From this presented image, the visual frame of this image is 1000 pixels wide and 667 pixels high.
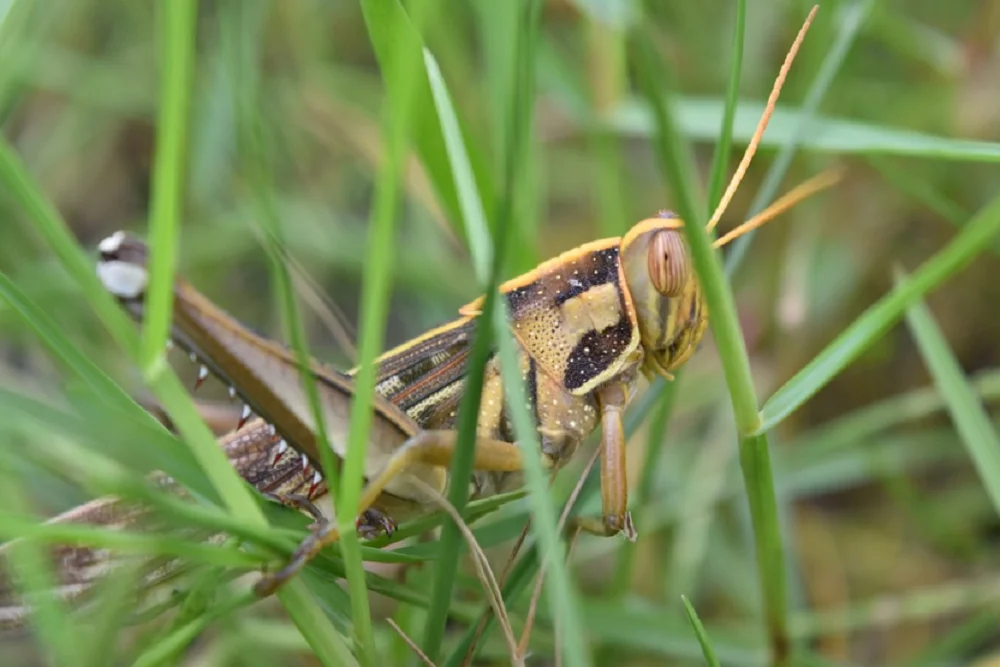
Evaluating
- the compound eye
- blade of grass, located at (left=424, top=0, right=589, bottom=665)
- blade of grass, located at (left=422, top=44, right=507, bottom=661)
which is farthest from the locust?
blade of grass, located at (left=424, top=0, right=589, bottom=665)

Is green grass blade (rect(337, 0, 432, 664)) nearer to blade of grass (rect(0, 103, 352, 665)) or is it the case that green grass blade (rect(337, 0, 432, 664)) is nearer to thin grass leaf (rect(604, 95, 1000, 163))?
blade of grass (rect(0, 103, 352, 665))

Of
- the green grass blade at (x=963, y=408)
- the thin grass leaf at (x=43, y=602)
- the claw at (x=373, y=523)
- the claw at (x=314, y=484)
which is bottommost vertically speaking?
the thin grass leaf at (x=43, y=602)

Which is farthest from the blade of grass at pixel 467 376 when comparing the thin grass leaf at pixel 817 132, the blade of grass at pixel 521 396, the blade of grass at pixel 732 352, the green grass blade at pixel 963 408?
the green grass blade at pixel 963 408

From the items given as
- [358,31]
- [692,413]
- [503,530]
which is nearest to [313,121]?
[358,31]

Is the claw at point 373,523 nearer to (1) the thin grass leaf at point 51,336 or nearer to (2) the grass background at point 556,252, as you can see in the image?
(2) the grass background at point 556,252

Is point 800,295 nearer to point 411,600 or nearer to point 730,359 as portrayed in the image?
point 730,359

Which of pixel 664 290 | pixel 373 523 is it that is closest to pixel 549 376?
pixel 664 290

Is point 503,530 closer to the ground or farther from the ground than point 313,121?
closer to the ground
